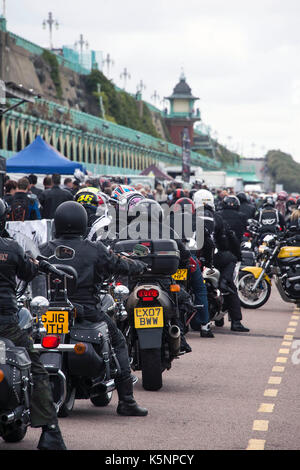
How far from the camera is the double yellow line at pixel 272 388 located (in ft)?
23.2

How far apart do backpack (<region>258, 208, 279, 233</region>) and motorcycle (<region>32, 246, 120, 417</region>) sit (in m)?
15.0

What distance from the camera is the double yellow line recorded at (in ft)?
23.2

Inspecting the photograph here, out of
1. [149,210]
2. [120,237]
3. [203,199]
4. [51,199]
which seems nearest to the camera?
[149,210]

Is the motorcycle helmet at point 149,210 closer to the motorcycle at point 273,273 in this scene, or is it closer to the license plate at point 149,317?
the license plate at point 149,317

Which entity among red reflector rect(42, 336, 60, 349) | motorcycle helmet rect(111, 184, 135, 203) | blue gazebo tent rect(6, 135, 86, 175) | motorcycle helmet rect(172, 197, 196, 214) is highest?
blue gazebo tent rect(6, 135, 86, 175)

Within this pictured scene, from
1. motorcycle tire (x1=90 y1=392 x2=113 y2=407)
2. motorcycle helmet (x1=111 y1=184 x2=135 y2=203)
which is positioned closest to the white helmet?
motorcycle helmet (x1=111 y1=184 x2=135 y2=203)

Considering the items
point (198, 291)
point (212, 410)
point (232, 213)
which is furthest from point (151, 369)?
point (232, 213)

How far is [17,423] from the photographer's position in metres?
6.18

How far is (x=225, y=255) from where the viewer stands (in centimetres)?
1447

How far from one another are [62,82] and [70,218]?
77654 millimetres

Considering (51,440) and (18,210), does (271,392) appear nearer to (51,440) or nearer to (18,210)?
(51,440)

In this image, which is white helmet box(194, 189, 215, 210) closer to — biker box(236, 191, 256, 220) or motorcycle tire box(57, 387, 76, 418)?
motorcycle tire box(57, 387, 76, 418)

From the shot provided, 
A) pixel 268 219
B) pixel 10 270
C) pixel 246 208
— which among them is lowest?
pixel 268 219
